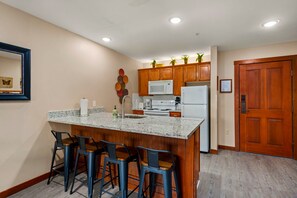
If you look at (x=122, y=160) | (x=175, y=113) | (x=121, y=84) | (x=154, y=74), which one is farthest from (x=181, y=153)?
(x=154, y=74)

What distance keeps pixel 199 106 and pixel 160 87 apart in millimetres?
1301

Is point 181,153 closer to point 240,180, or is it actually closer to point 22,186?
point 240,180

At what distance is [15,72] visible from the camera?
216cm

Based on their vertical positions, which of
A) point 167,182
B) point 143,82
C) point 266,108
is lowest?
point 167,182

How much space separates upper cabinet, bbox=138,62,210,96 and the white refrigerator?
47cm

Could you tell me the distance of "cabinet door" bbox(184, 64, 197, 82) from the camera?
4.12m

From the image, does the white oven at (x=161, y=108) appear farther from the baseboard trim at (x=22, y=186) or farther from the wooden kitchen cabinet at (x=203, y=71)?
the baseboard trim at (x=22, y=186)

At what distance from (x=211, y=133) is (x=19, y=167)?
358cm

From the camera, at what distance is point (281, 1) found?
1.96 meters

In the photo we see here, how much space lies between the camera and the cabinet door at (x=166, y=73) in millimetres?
4471

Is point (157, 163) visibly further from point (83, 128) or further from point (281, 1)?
point (281, 1)

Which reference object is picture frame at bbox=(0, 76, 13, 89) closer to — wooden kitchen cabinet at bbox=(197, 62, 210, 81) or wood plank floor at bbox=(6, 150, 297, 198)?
wood plank floor at bbox=(6, 150, 297, 198)

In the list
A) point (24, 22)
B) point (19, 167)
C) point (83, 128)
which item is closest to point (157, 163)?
point (83, 128)

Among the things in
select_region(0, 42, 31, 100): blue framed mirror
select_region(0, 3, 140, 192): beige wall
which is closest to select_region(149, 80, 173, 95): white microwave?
select_region(0, 3, 140, 192): beige wall
